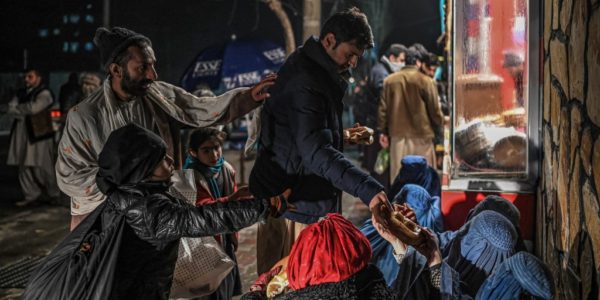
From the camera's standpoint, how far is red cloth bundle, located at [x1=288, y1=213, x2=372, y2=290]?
3014 millimetres

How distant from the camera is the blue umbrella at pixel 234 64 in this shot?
631 inches

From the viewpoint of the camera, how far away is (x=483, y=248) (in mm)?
4602

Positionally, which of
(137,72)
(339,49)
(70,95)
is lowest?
(137,72)

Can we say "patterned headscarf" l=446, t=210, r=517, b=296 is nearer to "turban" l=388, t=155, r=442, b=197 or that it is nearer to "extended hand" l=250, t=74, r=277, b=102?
"extended hand" l=250, t=74, r=277, b=102

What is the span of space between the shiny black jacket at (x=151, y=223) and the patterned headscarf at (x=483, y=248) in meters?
1.69

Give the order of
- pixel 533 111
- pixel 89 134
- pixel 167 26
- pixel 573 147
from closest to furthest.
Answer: pixel 573 147 < pixel 89 134 < pixel 533 111 < pixel 167 26

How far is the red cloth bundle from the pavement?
12.5 feet

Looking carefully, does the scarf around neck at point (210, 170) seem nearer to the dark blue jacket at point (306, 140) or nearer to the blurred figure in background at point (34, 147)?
the dark blue jacket at point (306, 140)

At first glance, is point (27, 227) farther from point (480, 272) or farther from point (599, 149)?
point (599, 149)

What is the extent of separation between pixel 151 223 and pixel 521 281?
1.84m

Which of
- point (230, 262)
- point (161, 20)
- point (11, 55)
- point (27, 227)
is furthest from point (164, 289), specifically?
point (161, 20)

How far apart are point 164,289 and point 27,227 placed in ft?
22.7

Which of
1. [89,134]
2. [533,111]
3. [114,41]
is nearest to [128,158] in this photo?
[89,134]

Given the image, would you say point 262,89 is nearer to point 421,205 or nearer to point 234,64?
point 421,205
